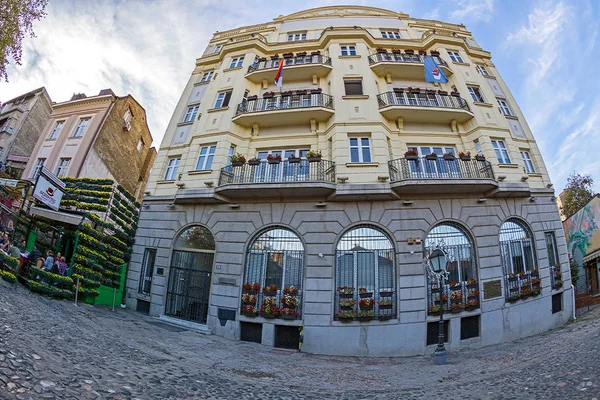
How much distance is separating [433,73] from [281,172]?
10188mm

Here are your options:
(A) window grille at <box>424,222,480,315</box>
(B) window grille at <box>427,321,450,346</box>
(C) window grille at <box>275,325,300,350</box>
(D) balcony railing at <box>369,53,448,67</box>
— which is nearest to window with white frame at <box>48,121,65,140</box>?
(C) window grille at <box>275,325,300,350</box>

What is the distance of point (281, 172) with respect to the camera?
1309 centimetres

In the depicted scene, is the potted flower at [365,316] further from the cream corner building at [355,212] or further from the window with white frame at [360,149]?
the window with white frame at [360,149]

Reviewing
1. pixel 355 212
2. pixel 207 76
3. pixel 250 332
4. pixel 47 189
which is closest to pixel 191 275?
pixel 250 332

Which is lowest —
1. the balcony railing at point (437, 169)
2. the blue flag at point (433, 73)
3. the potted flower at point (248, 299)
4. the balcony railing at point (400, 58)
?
the potted flower at point (248, 299)

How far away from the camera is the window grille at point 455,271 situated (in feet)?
36.7

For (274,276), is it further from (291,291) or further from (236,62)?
(236,62)

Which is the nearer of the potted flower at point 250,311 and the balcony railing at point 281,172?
the potted flower at point 250,311

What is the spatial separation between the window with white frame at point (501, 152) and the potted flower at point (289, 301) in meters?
12.0

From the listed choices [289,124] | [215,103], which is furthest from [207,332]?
[215,103]

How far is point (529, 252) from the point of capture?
42.0 feet

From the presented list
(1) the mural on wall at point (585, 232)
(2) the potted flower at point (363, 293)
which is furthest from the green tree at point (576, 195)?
(2) the potted flower at point (363, 293)

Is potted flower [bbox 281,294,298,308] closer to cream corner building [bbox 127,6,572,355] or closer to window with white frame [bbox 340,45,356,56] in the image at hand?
cream corner building [bbox 127,6,572,355]

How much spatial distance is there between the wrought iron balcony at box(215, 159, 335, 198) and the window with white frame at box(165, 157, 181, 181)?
3.41 meters
